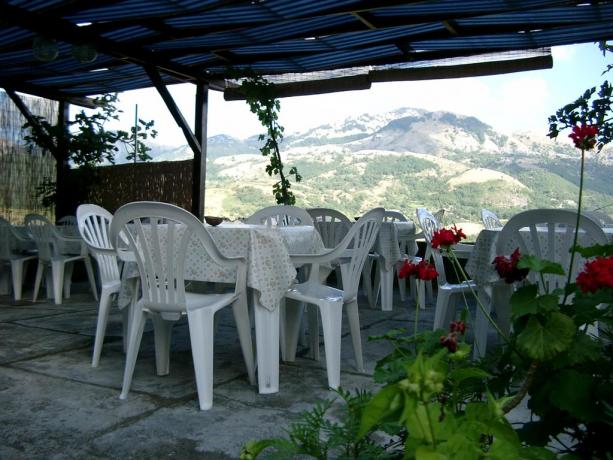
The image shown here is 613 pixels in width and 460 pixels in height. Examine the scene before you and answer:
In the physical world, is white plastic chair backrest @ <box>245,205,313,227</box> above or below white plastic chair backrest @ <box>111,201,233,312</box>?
above

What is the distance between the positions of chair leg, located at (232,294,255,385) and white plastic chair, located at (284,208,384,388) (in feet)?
0.77

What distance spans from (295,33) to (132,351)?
3.84 metres

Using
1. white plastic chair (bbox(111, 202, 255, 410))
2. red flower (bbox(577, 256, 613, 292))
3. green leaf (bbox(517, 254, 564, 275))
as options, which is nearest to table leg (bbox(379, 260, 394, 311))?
white plastic chair (bbox(111, 202, 255, 410))

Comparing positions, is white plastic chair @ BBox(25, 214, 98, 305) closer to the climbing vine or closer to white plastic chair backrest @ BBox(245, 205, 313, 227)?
white plastic chair backrest @ BBox(245, 205, 313, 227)

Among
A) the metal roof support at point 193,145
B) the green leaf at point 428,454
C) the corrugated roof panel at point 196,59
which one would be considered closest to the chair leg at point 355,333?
the green leaf at point 428,454

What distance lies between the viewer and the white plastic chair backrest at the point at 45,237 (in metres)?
5.81

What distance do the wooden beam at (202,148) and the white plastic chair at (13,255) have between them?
2.09 meters

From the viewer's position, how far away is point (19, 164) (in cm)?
860

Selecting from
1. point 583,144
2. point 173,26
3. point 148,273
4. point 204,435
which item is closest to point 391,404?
point 583,144

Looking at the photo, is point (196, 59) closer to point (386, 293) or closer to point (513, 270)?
point (386, 293)

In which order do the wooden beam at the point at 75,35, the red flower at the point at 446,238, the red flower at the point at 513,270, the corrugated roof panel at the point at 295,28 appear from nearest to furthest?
1. the red flower at the point at 513,270
2. the red flower at the point at 446,238
3. the wooden beam at the point at 75,35
4. the corrugated roof panel at the point at 295,28

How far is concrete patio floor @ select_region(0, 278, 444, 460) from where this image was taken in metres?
2.17

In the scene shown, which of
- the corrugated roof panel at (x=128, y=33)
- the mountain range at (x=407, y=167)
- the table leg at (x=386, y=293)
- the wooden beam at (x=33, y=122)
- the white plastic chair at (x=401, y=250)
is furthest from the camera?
the mountain range at (x=407, y=167)

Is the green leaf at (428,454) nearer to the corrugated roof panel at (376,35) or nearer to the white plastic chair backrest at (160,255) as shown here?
the white plastic chair backrest at (160,255)
